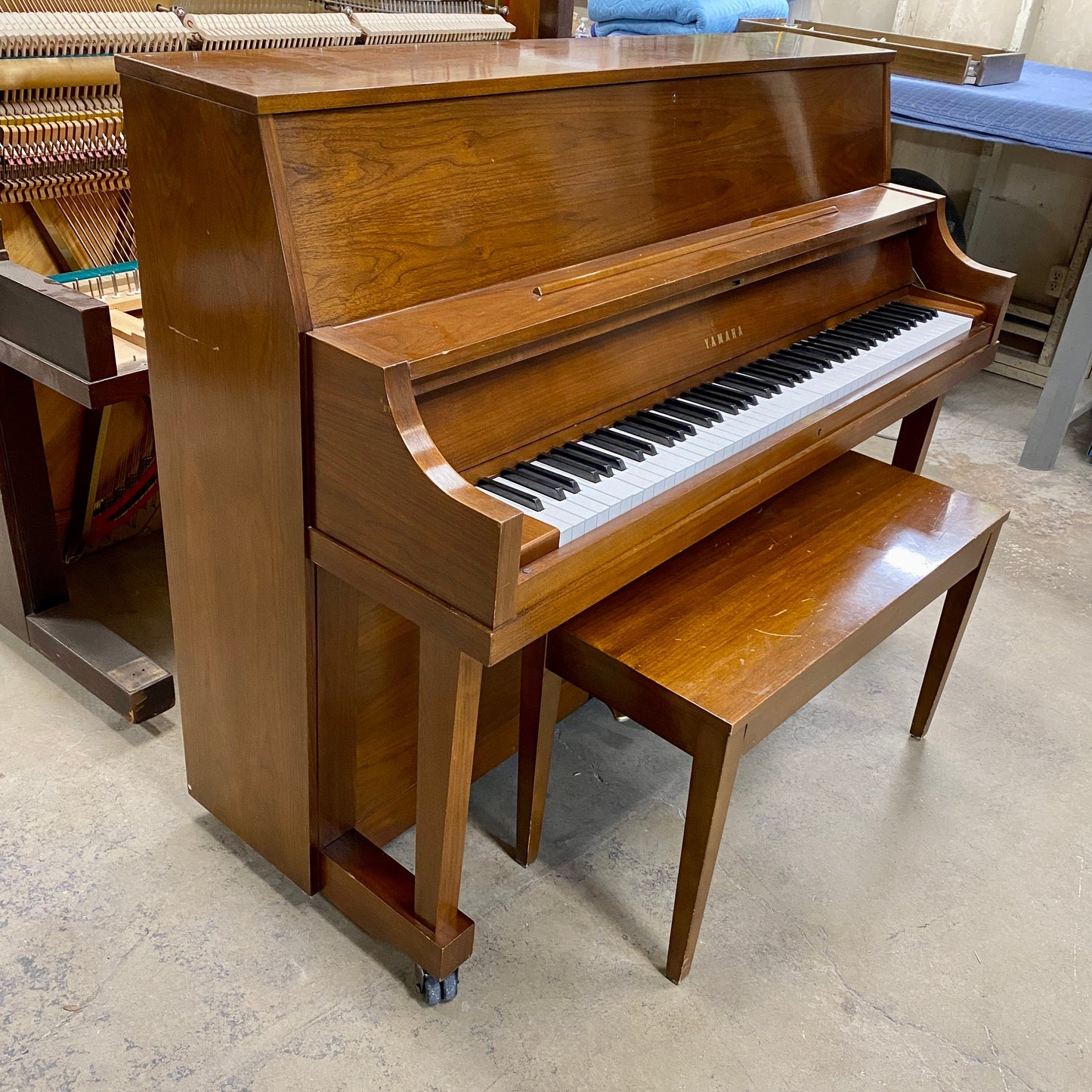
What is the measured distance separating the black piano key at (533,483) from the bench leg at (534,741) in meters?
0.31

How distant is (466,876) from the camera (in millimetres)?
1889

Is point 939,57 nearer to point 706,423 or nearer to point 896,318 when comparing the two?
point 896,318

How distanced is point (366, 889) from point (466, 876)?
0.89 feet

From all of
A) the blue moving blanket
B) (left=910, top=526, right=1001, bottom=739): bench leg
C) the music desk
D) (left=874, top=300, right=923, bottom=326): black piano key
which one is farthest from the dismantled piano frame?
the blue moving blanket

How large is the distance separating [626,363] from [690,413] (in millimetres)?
137

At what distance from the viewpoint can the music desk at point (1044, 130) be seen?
334 centimetres

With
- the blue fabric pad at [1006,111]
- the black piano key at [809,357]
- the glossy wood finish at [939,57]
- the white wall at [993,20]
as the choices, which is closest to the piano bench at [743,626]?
the black piano key at [809,357]

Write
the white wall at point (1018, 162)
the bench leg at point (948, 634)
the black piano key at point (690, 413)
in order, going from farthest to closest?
the white wall at point (1018, 162) → the bench leg at point (948, 634) → the black piano key at point (690, 413)

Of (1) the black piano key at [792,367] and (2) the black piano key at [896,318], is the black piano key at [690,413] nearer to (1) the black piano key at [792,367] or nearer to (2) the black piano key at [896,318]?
(1) the black piano key at [792,367]

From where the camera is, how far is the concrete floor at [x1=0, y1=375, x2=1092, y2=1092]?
158cm

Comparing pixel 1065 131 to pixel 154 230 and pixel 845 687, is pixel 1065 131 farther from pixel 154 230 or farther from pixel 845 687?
pixel 154 230

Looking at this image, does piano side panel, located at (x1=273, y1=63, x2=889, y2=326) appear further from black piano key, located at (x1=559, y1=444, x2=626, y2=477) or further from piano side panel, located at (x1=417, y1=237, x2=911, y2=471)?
black piano key, located at (x1=559, y1=444, x2=626, y2=477)

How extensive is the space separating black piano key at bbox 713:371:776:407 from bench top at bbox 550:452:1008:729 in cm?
25

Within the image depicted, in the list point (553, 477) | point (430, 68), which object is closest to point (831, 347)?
point (553, 477)
